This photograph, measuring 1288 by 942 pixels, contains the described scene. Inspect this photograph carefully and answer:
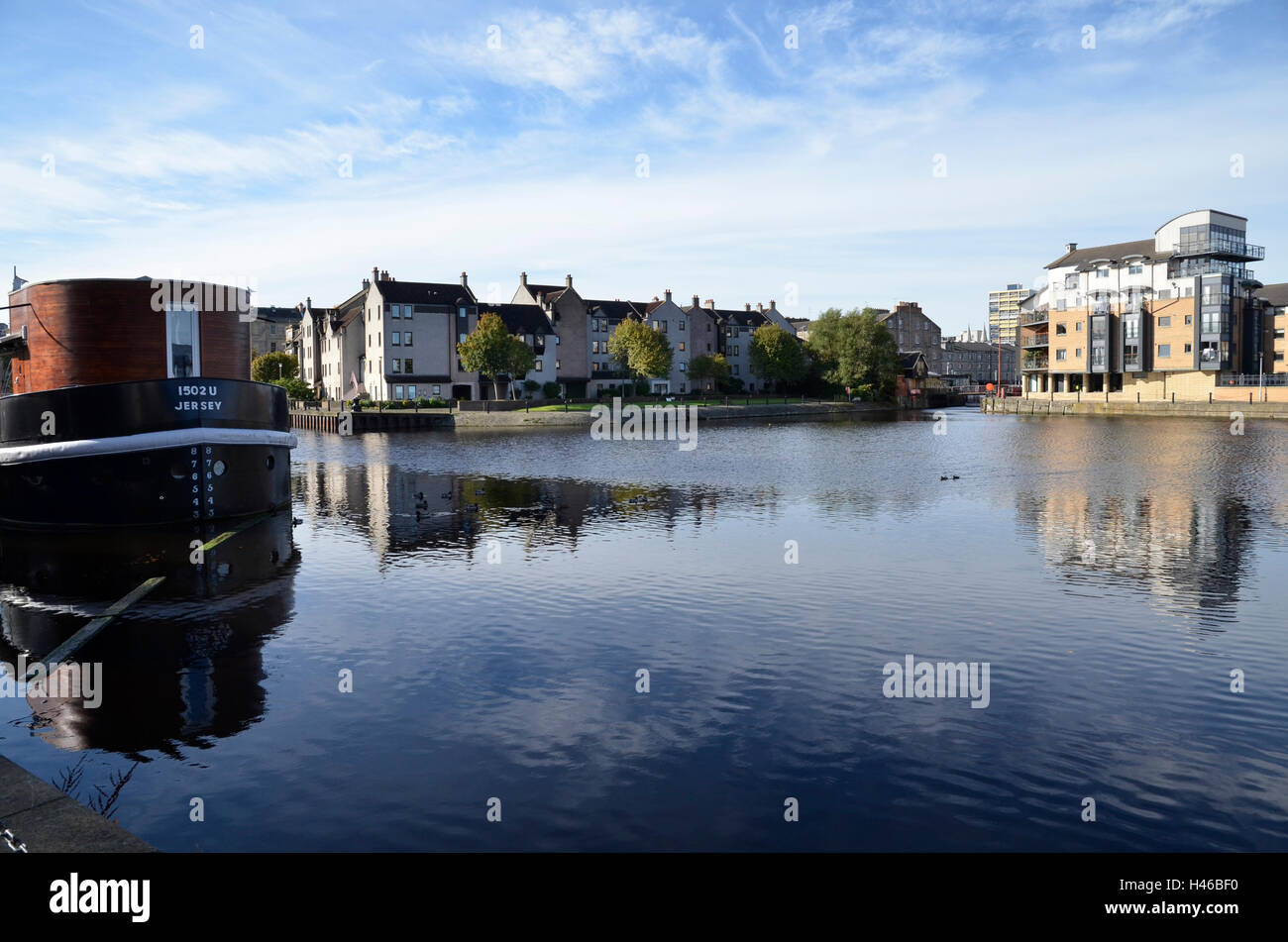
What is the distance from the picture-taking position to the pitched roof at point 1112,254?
111981mm

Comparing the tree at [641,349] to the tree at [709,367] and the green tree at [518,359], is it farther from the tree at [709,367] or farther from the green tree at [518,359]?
the green tree at [518,359]

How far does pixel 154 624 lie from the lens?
15945 millimetres

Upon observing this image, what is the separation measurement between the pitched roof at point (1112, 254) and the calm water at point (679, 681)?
9679cm

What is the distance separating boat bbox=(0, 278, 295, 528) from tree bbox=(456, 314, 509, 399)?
2715 inches

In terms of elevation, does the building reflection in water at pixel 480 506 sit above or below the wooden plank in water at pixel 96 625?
above

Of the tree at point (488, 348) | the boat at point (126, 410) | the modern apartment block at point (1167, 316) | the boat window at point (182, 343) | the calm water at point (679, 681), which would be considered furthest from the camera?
the modern apartment block at point (1167, 316)

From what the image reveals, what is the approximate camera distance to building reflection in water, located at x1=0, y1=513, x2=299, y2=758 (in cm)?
1123

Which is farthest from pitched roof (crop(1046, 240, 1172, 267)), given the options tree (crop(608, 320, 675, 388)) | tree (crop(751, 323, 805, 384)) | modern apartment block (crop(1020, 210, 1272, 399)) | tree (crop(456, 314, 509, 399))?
tree (crop(456, 314, 509, 399))

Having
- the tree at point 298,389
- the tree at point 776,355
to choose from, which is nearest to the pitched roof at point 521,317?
the tree at point 298,389

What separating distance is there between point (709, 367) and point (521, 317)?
26.5m

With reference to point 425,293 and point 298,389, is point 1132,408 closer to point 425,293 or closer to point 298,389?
point 425,293

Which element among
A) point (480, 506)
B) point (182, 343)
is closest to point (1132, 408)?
point (480, 506)

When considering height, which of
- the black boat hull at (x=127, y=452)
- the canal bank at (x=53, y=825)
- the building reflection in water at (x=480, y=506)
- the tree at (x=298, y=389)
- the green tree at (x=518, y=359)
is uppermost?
the green tree at (x=518, y=359)
